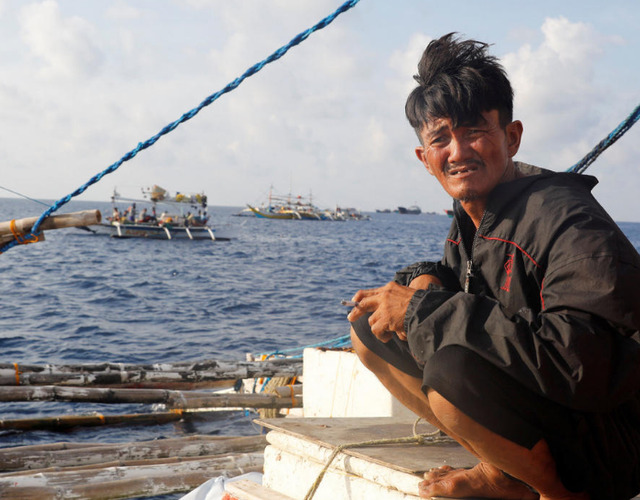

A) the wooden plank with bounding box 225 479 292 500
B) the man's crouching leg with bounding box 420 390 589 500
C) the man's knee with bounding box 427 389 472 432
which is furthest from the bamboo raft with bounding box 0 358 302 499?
the man's knee with bounding box 427 389 472 432

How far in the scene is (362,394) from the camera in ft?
15.9

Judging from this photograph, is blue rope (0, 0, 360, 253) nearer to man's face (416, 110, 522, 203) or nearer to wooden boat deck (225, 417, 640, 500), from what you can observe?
man's face (416, 110, 522, 203)

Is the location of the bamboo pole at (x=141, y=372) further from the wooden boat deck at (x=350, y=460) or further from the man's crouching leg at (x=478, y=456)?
the man's crouching leg at (x=478, y=456)

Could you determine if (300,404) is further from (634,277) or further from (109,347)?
(109,347)

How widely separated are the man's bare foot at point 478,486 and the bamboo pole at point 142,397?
14.5 ft

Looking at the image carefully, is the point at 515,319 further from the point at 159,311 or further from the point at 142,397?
the point at 159,311

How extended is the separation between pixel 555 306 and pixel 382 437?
1.42 metres

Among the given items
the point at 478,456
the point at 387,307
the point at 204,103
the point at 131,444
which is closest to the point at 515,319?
the point at 387,307

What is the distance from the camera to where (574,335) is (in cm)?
181

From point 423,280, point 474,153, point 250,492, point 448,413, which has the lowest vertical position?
point 250,492

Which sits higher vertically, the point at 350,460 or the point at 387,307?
the point at 387,307

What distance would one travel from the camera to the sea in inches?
395

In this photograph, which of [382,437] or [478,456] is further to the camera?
[382,437]

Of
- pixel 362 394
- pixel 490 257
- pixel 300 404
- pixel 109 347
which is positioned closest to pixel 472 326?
pixel 490 257
